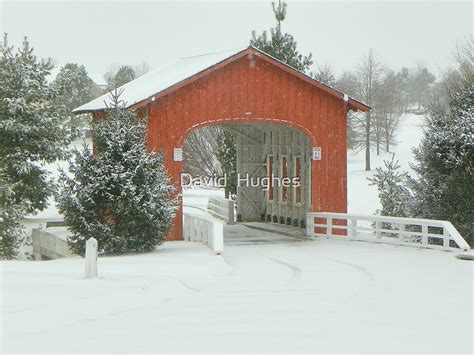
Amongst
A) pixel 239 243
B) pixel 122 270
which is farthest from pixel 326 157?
pixel 122 270

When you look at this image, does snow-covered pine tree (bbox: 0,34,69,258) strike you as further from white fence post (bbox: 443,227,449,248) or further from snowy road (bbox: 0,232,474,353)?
white fence post (bbox: 443,227,449,248)

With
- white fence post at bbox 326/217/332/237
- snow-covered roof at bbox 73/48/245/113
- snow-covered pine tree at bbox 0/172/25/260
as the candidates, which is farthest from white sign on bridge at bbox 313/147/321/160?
snow-covered pine tree at bbox 0/172/25/260

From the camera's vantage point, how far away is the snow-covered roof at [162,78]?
22266 mm

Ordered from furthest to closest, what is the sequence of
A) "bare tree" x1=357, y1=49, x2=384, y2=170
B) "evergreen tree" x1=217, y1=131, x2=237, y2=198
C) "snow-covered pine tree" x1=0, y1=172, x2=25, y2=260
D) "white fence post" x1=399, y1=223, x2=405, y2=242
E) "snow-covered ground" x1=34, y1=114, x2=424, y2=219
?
"bare tree" x1=357, y1=49, x2=384, y2=170
"snow-covered ground" x1=34, y1=114, x2=424, y2=219
"evergreen tree" x1=217, y1=131, x2=237, y2=198
"snow-covered pine tree" x1=0, y1=172, x2=25, y2=260
"white fence post" x1=399, y1=223, x2=405, y2=242

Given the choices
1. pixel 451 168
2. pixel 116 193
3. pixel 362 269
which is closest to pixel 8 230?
pixel 116 193

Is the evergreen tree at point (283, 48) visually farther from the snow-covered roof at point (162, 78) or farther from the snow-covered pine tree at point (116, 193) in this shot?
the snow-covered pine tree at point (116, 193)

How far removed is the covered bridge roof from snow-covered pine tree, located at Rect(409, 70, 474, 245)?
2.75m

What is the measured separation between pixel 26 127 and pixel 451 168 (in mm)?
15981

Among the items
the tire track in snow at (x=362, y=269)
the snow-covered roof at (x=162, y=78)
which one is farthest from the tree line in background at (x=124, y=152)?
the tire track in snow at (x=362, y=269)

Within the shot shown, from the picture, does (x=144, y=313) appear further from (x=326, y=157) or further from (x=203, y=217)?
(x=326, y=157)

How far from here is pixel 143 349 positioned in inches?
344

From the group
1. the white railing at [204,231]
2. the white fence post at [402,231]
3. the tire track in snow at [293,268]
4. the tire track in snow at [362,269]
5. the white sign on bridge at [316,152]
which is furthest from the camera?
the white sign on bridge at [316,152]

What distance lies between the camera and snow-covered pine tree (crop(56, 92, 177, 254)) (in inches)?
710

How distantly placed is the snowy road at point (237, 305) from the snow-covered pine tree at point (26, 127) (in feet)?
44.9
